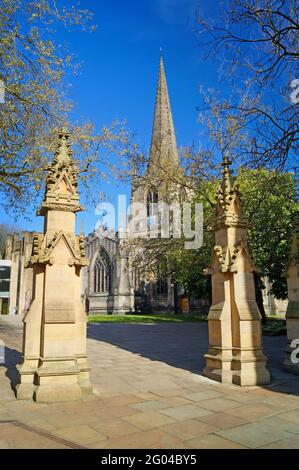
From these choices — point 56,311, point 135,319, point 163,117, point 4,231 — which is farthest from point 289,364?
point 4,231

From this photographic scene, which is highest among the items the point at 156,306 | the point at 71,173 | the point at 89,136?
the point at 89,136

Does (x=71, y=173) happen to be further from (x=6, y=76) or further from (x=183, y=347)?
(x=183, y=347)

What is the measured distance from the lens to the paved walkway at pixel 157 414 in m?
4.11

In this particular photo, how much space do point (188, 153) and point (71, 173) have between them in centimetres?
1292

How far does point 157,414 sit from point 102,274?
56470 millimetres

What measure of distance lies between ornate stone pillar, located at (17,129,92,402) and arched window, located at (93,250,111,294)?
173 ft

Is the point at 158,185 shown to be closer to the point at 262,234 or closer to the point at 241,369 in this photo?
the point at 262,234

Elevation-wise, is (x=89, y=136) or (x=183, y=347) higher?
(x=89, y=136)

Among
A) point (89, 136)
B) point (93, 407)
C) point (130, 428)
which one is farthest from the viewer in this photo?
point (89, 136)

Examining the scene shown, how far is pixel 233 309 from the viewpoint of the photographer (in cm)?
792

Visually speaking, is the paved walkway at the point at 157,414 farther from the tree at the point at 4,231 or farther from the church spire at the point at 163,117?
the tree at the point at 4,231

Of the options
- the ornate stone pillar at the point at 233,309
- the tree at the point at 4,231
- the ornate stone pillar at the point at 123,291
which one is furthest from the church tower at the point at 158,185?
the tree at the point at 4,231

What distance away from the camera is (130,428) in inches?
178
